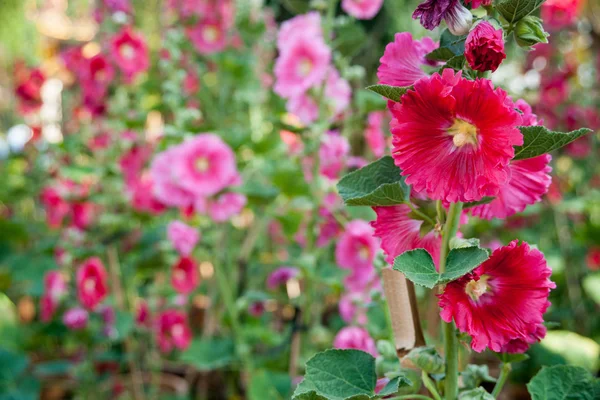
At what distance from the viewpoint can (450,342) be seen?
0.42 m

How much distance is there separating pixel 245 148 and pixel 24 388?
826 mm

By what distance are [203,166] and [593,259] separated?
53.8 inches

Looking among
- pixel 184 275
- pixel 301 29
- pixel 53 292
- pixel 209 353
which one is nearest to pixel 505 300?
pixel 301 29

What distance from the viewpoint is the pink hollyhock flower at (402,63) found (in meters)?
0.41

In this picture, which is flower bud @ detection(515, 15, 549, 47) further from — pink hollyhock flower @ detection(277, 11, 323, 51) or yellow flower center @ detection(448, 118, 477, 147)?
pink hollyhock flower @ detection(277, 11, 323, 51)

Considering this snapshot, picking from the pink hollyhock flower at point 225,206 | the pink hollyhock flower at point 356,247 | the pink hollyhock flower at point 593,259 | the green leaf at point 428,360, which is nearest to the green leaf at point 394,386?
the green leaf at point 428,360

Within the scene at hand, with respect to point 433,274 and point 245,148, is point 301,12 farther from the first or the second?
point 433,274

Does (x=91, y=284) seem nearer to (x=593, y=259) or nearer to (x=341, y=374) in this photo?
(x=341, y=374)

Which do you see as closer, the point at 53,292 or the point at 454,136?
the point at 454,136

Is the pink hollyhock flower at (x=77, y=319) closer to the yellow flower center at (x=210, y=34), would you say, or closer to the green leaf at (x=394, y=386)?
the yellow flower center at (x=210, y=34)

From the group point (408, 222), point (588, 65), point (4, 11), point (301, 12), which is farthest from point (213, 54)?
point (4, 11)

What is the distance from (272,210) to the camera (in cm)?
131

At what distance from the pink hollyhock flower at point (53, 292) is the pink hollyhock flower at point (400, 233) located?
1.08m

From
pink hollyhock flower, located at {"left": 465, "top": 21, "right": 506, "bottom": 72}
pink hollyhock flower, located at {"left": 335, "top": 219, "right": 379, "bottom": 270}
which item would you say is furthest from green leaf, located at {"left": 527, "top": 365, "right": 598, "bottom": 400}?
pink hollyhock flower, located at {"left": 335, "top": 219, "right": 379, "bottom": 270}
